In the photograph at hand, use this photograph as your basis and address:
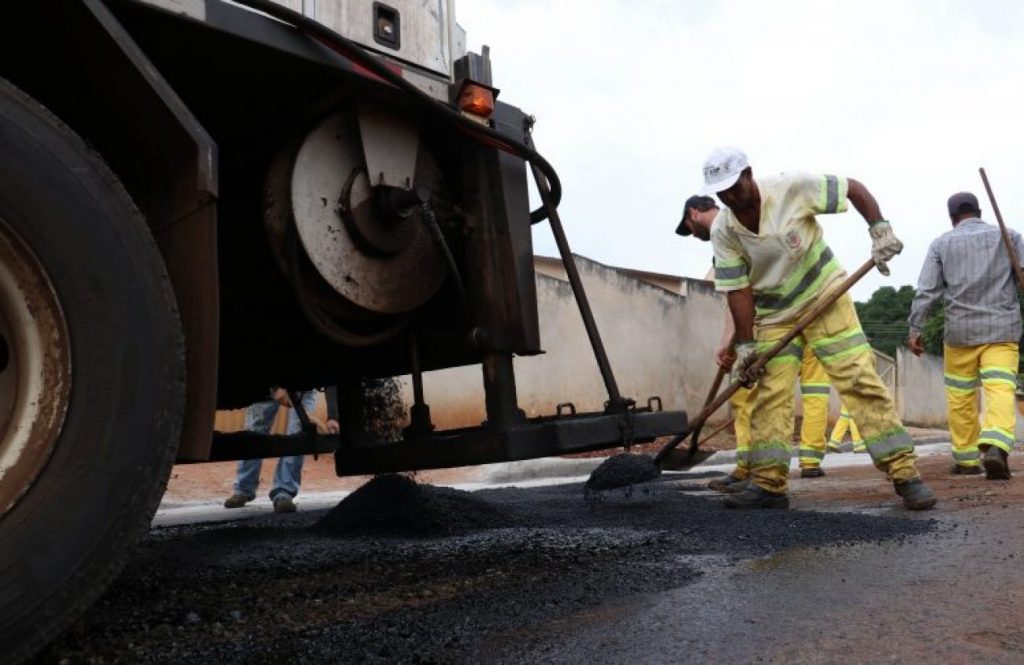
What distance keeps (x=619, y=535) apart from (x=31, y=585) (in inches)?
92.0

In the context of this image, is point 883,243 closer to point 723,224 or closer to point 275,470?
point 723,224

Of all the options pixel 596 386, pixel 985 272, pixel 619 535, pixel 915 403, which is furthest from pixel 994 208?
pixel 915 403

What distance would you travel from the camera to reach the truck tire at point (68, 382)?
1479 mm

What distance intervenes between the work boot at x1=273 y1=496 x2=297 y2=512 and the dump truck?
1.89 m

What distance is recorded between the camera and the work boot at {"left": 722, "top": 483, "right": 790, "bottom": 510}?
429 cm

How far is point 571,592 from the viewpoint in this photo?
2373mm

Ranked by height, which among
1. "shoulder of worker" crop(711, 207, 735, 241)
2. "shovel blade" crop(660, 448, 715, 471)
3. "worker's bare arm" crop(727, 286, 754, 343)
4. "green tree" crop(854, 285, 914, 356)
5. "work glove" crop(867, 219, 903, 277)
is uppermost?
"green tree" crop(854, 285, 914, 356)

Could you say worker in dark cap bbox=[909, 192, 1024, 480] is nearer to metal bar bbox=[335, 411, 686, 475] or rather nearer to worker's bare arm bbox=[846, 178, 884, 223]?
worker's bare arm bbox=[846, 178, 884, 223]

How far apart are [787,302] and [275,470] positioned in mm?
3340

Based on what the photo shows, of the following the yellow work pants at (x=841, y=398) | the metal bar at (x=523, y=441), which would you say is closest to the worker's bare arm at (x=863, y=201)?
the yellow work pants at (x=841, y=398)

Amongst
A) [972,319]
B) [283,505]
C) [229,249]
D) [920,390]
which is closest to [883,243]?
[972,319]

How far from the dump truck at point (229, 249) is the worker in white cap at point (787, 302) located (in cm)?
162

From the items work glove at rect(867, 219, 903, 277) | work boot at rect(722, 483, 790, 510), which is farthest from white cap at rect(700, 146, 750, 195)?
work boot at rect(722, 483, 790, 510)

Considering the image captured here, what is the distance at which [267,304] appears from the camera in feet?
9.42
